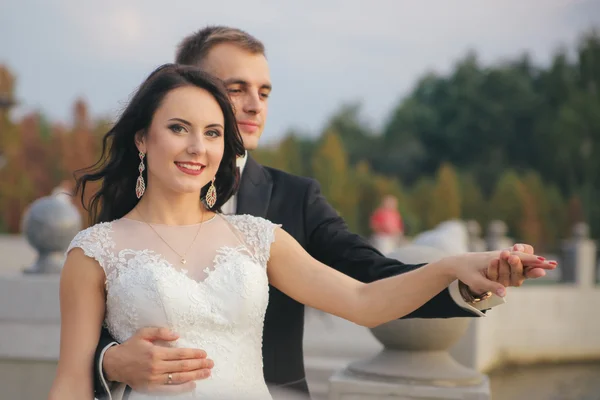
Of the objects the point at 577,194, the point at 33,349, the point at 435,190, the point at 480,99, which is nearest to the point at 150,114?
the point at 33,349

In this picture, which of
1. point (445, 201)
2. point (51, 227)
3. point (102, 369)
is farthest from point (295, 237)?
point (445, 201)

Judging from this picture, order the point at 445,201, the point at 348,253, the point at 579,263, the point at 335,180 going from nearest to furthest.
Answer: the point at 348,253 → the point at 579,263 → the point at 335,180 → the point at 445,201

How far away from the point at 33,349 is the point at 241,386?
11.3ft

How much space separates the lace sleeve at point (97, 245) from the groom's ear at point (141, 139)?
0.33 m

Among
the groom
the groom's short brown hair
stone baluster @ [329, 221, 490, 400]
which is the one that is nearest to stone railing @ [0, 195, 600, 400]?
stone baluster @ [329, 221, 490, 400]

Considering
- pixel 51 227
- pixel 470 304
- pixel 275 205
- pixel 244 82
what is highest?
pixel 244 82

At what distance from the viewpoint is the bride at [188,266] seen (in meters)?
2.79

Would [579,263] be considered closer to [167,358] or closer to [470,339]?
[470,339]

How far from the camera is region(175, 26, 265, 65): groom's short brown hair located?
12.1 feet

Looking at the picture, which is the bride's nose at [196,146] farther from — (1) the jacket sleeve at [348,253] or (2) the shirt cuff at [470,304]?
(2) the shirt cuff at [470,304]

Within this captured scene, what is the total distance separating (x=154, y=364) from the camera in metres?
2.70

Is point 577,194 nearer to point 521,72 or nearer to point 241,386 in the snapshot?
point 521,72

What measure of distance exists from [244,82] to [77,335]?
55.3 inches

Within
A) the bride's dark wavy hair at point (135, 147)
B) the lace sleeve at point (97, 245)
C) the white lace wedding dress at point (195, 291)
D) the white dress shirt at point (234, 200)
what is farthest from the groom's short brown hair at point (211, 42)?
the lace sleeve at point (97, 245)
